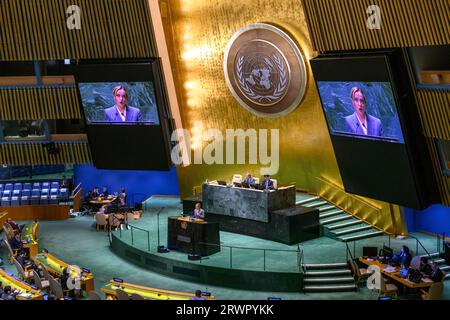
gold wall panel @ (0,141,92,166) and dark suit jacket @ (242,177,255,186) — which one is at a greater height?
gold wall panel @ (0,141,92,166)

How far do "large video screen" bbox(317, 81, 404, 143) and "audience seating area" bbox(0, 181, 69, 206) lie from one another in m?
12.3

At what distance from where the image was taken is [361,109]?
20.1m

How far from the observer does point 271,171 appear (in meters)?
26.8

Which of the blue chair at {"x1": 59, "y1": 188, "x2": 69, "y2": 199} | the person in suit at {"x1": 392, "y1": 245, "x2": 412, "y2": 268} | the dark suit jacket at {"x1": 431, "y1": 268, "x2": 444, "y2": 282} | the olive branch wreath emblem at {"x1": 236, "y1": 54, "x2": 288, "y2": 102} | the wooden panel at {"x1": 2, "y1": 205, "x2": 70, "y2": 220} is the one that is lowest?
the dark suit jacket at {"x1": 431, "y1": 268, "x2": 444, "y2": 282}

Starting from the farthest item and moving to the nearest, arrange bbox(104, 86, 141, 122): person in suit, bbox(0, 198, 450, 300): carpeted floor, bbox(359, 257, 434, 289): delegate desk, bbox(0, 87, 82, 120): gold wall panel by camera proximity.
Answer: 1. bbox(0, 87, 82, 120): gold wall panel
2. bbox(104, 86, 141, 122): person in suit
3. bbox(0, 198, 450, 300): carpeted floor
4. bbox(359, 257, 434, 289): delegate desk

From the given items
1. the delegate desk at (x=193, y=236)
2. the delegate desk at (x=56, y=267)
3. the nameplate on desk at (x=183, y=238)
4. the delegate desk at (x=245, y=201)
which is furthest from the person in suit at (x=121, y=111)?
the delegate desk at (x=56, y=267)

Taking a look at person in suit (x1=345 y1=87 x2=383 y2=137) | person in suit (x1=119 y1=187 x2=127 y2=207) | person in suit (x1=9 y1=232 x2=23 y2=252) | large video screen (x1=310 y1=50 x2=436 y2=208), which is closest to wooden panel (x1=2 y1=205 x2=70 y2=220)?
person in suit (x1=119 y1=187 x2=127 y2=207)

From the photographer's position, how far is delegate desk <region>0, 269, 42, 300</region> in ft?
60.4

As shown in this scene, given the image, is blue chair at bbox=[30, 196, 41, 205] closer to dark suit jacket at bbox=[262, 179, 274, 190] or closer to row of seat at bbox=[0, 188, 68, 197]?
row of seat at bbox=[0, 188, 68, 197]

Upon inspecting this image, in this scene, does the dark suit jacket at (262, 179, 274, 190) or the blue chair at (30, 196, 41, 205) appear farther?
the blue chair at (30, 196, 41, 205)

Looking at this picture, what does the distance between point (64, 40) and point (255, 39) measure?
604cm
